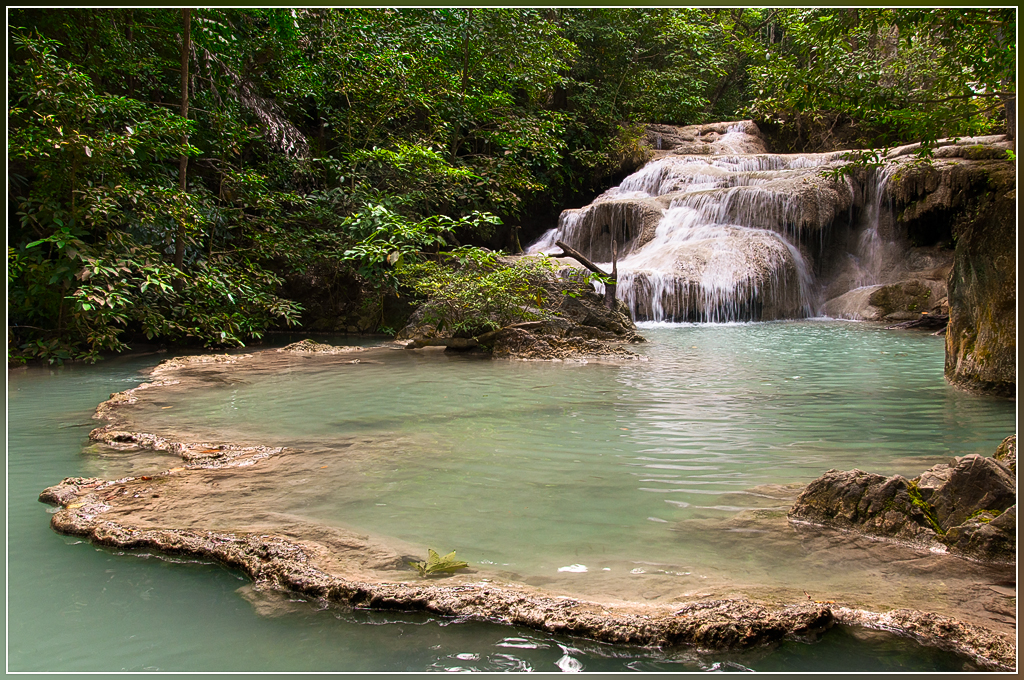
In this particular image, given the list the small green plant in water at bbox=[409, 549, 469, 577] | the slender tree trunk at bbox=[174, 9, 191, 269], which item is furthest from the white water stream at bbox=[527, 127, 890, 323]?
the small green plant in water at bbox=[409, 549, 469, 577]

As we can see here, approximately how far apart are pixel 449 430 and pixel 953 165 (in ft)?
40.5

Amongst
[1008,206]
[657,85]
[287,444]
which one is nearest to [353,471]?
[287,444]

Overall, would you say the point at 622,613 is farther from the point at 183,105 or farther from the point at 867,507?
the point at 183,105

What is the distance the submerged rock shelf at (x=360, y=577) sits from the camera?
174 centimetres

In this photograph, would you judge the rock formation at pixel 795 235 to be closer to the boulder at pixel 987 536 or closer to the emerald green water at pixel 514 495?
the emerald green water at pixel 514 495

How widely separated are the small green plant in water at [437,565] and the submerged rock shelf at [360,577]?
0.16 ft

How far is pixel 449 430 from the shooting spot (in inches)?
164

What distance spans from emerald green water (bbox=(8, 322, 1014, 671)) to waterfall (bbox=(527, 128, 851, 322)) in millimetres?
6028

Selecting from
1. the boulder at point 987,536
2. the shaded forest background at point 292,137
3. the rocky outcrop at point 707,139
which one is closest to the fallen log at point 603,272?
the shaded forest background at point 292,137

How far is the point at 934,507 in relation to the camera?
2443 mm

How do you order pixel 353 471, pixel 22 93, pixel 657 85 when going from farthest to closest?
1. pixel 657 85
2. pixel 22 93
3. pixel 353 471

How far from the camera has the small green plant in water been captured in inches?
82.4

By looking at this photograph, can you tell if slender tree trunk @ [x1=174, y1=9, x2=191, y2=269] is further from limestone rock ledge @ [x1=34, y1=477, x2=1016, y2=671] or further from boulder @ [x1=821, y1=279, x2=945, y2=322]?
boulder @ [x1=821, y1=279, x2=945, y2=322]

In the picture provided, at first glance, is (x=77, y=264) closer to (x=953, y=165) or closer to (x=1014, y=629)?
(x=1014, y=629)
